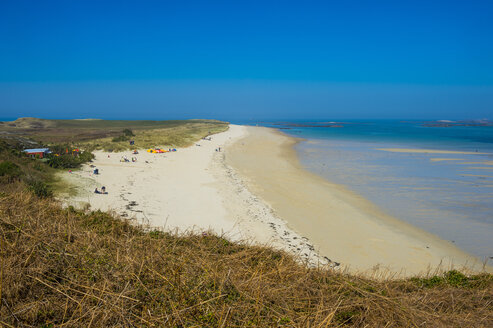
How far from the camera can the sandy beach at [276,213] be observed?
27.8 ft

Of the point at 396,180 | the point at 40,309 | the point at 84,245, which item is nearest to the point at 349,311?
the point at 40,309

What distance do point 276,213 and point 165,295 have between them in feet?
30.4

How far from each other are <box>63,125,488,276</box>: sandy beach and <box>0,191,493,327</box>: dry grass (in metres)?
2.21

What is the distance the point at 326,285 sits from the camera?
3592mm

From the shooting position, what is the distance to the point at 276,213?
1166 centimetres

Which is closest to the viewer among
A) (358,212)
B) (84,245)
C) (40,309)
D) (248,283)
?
(40,309)

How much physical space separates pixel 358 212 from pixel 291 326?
10.8 m

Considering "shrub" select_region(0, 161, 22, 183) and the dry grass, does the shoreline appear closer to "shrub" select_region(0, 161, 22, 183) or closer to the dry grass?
the dry grass

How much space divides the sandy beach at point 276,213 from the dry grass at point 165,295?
221 cm

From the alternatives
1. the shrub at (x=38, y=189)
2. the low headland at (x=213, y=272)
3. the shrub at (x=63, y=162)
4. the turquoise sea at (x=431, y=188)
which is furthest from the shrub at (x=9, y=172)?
the turquoise sea at (x=431, y=188)

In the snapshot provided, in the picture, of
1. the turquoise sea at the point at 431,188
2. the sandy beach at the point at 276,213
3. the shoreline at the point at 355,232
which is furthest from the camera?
the turquoise sea at the point at 431,188

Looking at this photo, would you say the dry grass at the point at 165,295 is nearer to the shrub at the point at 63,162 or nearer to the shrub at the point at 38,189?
the shrub at the point at 38,189

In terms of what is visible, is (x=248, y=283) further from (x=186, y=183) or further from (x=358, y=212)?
(x=186, y=183)

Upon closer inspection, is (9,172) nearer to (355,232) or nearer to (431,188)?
(355,232)
